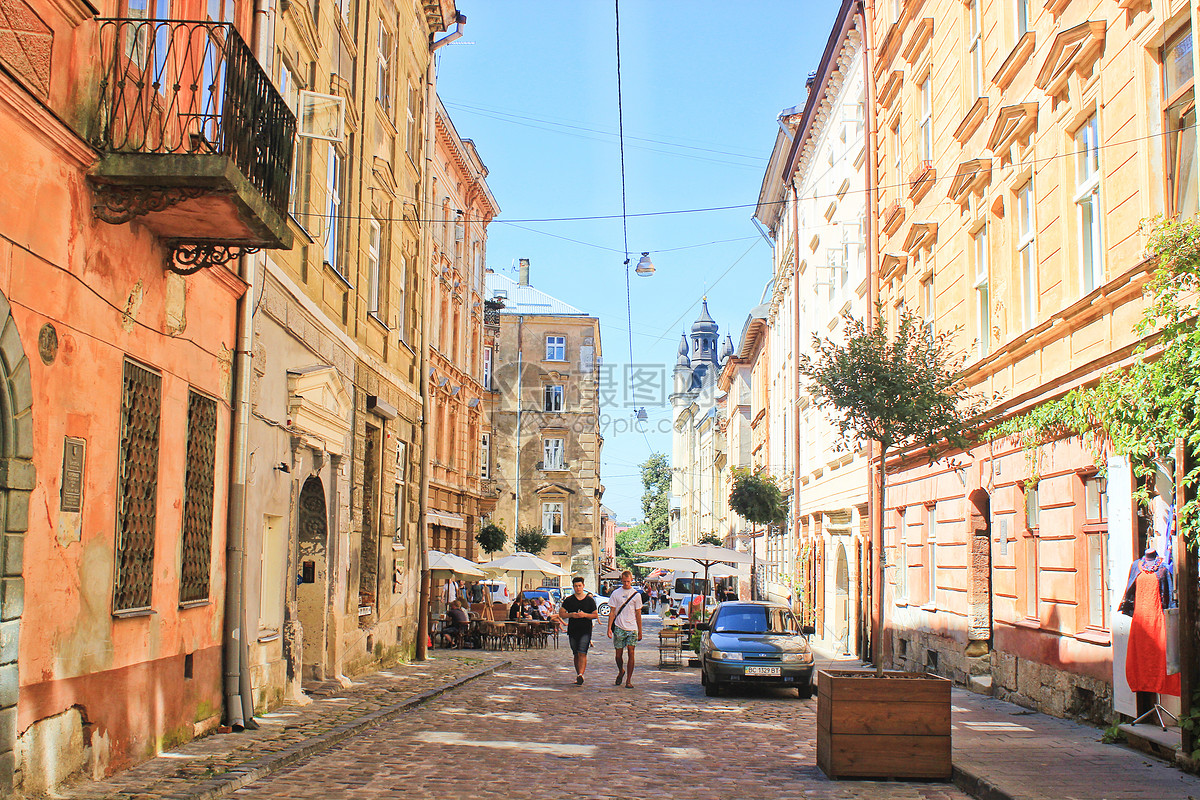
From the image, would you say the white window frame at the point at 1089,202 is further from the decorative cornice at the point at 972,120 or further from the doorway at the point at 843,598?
the doorway at the point at 843,598

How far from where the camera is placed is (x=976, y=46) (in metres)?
17.6

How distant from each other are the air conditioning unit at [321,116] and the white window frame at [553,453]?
1821 inches

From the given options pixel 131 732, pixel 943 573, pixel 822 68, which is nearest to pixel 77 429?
pixel 131 732

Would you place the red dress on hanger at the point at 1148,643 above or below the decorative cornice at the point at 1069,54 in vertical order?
below

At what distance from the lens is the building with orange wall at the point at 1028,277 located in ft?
36.8

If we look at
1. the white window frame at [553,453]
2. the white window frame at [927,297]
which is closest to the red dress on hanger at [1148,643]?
the white window frame at [927,297]

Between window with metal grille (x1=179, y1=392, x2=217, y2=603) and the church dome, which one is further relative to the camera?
the church dome

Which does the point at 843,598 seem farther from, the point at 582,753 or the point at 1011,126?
the point at 582,753

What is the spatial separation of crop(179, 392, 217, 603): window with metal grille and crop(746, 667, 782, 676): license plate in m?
8.64

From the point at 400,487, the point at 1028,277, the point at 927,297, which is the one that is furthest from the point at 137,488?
the point at 927,297

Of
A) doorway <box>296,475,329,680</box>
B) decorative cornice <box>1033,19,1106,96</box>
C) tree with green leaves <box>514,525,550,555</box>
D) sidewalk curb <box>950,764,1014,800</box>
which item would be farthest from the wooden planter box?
tree with green leaves <box>514,525,550,555</box>

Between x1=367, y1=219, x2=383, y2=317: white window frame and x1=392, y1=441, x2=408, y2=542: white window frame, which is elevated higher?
x1=367, y1=219, x2=383, y2=317: white window frame

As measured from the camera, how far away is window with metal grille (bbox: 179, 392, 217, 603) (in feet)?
34.0

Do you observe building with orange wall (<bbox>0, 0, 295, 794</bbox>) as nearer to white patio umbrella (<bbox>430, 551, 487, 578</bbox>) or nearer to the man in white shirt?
the man in white shirt
